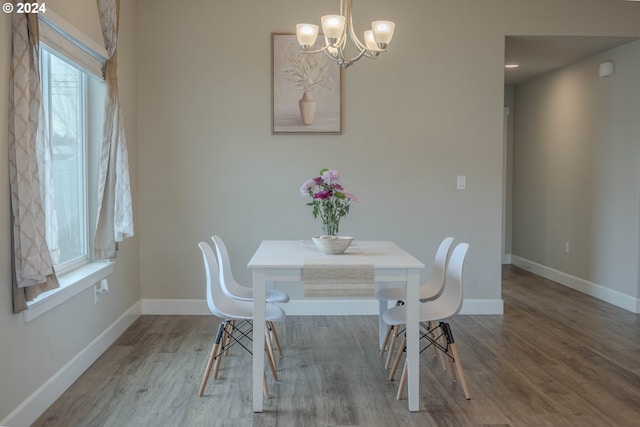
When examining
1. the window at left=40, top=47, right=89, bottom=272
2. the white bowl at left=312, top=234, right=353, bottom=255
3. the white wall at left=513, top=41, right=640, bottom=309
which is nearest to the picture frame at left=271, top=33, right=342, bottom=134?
the window at left=40, top=47, right=89, bottom=272

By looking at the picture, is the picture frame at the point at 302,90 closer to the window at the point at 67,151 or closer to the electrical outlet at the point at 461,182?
the electrical outlet at the point at 461,182

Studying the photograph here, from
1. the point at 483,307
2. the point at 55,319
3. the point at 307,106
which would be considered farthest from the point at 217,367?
the point at 483,307

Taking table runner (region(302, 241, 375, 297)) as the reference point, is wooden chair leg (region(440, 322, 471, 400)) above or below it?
below

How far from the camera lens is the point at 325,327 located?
4562mm

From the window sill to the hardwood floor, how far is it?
1.63 feet

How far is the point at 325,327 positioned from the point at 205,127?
191cm

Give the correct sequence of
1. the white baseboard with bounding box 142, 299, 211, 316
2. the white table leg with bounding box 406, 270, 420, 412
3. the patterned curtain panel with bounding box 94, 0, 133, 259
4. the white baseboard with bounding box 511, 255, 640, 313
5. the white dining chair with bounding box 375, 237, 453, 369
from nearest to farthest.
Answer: the white table leg with bounding box 406, 270, 420, 412 → the white dining chair with bounding box 375, 237, 453, 369 → the patterned curtain panel with bounding box 94, 0, 133, 259 → the white baseboard with bounding box 142, 299, 211, 316 → the white baseboard with bounding box 511, 255, 640, 313

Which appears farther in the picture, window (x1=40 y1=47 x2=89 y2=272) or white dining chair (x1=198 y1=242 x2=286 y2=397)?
window (x1=40 y1=47 x2=89 y2=272)

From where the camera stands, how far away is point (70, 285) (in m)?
3.24

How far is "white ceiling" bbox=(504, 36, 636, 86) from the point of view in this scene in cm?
506

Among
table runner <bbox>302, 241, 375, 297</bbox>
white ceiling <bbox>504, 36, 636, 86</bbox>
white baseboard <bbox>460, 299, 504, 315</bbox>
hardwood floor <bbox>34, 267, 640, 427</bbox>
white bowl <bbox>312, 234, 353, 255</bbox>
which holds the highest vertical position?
white ceiling <bbox>504, 36, 636, 86</bbox>

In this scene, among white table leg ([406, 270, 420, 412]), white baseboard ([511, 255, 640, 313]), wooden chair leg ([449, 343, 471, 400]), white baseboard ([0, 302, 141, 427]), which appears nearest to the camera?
white baseboard ([0, 302, 141, 427])

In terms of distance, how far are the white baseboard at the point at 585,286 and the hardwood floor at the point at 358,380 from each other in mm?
384

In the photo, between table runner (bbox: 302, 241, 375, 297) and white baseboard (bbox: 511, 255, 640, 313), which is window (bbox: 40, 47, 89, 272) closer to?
table runner (bbox: 302, 241, 375, 297)
